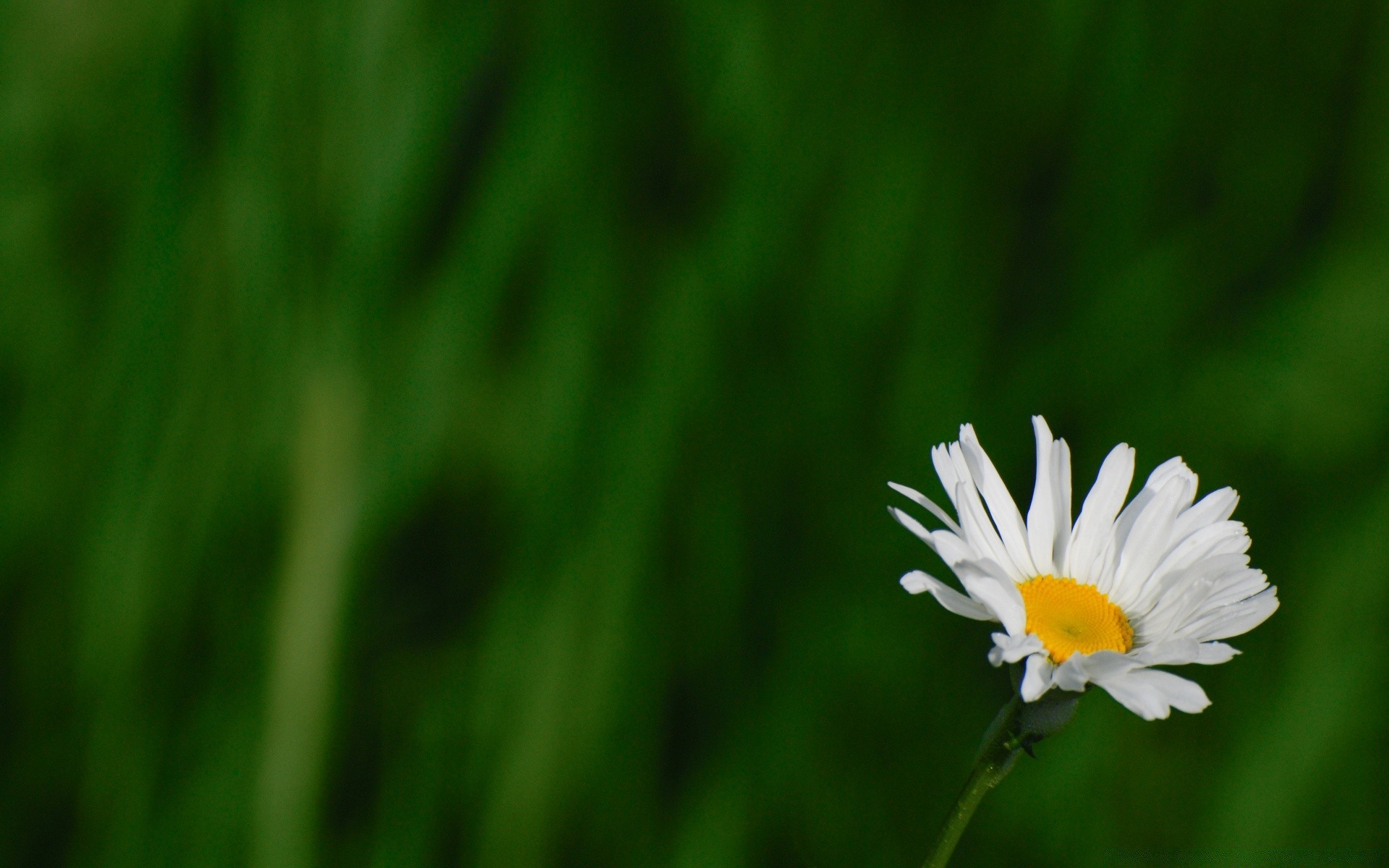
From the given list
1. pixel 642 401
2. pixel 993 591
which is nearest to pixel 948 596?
pixel 993 591

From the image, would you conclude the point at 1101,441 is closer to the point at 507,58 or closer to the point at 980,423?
the point at 980,423

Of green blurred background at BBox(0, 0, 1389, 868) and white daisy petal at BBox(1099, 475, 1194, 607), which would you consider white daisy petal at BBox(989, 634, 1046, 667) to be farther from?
green blurred background at BBox(0, 0, 1389, 868)

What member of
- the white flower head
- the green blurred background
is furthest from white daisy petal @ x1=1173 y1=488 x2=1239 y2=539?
the green blurred background

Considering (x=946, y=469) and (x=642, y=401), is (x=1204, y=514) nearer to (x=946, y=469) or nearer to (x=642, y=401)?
(x=946, y=469)

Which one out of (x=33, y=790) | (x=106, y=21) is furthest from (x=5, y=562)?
(x=106, y=21)

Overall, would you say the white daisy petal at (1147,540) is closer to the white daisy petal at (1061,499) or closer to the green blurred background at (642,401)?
the white daisy petal at (1061,499)

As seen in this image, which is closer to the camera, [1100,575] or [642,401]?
[1100,575]
